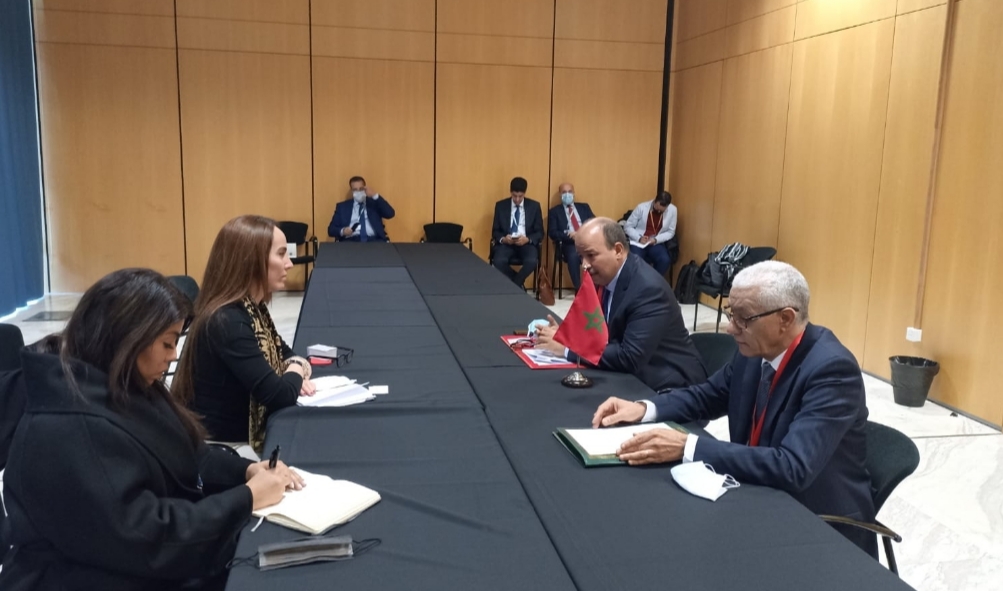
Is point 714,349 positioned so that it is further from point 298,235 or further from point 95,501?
point 298,235

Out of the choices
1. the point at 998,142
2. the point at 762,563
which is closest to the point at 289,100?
the point at 998,142

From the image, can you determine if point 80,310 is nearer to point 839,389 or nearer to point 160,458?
point 160,458

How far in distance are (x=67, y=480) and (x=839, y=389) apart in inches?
65.1

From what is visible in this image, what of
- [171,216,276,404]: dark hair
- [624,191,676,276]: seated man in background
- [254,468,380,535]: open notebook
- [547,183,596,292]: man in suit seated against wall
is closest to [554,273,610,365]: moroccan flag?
[171,216,276,404]: dark hair

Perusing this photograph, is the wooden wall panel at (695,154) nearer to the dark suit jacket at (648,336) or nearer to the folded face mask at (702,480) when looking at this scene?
the dark suit jacket at (648,336)

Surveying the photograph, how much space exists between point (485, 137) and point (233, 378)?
252 inches

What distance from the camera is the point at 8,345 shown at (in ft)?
8.46

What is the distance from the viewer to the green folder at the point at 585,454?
1879 mm

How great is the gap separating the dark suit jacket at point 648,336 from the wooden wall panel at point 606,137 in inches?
229

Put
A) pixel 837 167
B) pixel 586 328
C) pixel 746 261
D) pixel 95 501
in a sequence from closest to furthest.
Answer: pixel 95 501, pixel 586 328, pixel 837 167, pixel 746 261

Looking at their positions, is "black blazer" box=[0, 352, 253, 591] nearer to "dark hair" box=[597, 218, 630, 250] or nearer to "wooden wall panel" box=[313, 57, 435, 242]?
"dark hair" box=[597, 218, 630, 250]

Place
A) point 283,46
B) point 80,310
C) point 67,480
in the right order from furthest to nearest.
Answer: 1. point 283,46
2. point 80,310
3. point 67,480

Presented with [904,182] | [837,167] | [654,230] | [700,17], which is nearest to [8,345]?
[904,182]

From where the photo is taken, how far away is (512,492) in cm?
174
